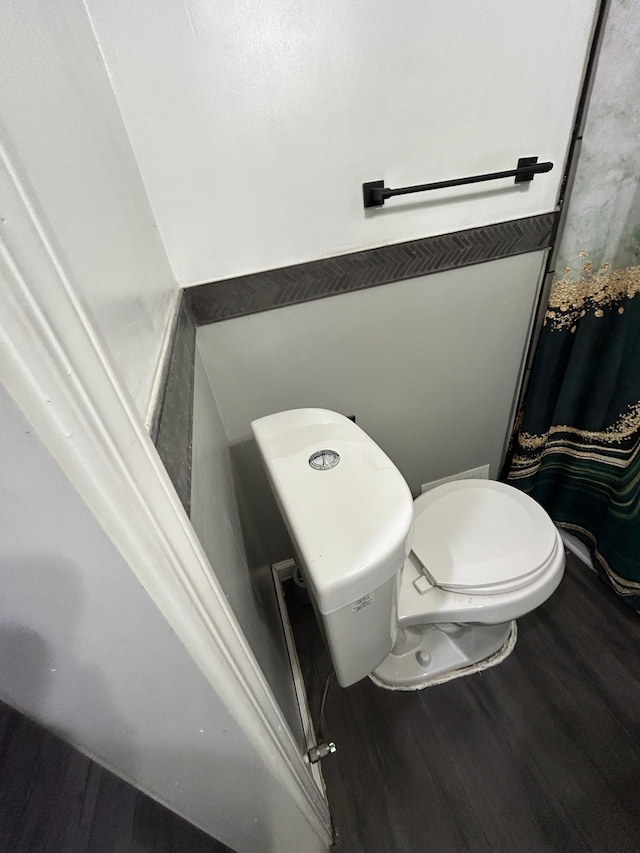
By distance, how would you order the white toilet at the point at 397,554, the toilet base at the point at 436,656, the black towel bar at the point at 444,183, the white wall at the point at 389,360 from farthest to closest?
the toilet base at the point at 436,656 → the white wall at the point at 389,360 → the black towel bar at the point at 444,183 → the white toilet at the point at 397,554

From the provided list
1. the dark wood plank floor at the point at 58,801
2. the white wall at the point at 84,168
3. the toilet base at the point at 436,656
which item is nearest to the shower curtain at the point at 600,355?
the toilet base at the point at 436,656

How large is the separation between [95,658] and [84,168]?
1.49 feet

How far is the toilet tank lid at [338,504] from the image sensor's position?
1.86ft

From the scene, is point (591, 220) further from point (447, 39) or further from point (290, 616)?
point (290, 616)

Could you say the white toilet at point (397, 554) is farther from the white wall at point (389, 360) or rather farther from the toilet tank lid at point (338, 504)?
the white wall at point (389, 360)

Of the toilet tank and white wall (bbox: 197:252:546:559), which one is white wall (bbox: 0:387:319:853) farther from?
white wall (bbox: 197:252:546:559)

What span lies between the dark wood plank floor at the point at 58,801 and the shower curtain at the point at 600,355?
1.28 meters

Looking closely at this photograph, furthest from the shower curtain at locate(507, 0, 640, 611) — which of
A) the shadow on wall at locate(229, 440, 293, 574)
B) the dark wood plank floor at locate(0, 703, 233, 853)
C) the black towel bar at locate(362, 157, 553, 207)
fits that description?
the dark wood plank floor at locate(0, 703, 233, 853)

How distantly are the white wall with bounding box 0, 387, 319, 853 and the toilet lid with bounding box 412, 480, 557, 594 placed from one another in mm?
582

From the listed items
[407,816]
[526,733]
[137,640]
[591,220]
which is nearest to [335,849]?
[407,816]

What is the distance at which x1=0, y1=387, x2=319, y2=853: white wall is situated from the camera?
227mm

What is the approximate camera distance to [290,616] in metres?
1.31

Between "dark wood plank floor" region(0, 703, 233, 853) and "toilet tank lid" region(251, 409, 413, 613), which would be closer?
"dark wood plank floor" region(0, 703, 233, 853)

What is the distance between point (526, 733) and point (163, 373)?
1.22 m
